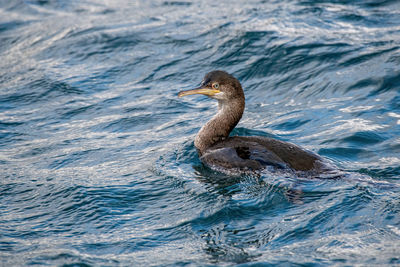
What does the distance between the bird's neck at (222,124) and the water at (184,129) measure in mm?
275

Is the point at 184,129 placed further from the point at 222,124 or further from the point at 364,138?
the point at 364,138

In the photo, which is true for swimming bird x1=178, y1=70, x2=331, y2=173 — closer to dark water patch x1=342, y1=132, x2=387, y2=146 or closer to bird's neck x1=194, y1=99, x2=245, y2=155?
bird's neck x1=194, y1=99, x2=245, y2=155

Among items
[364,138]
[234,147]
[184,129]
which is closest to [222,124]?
[234,147]

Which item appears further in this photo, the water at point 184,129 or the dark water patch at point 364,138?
the dark water patch at point 364,138

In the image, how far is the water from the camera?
527cm

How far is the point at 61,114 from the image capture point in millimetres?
9141

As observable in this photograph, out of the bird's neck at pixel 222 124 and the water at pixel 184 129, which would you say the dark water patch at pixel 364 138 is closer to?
the water at pixel 184 129

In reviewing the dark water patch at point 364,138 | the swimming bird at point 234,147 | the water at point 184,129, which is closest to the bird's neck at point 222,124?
the swimming bird at point 234,147

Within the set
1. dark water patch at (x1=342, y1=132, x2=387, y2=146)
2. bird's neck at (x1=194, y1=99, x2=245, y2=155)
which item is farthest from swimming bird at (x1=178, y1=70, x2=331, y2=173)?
dark water patch at (x1=342, y1=132, x2=387, y2=146)

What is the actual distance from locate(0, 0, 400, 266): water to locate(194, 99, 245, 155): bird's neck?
28 cm

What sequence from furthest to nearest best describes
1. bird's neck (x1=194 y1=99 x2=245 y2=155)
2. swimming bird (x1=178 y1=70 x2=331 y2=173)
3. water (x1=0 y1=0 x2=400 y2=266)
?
bird's neck (x1=194 y1=99 x2=245 y2=155) < swimming bird (x1=178 y1=70 x2=331 y2=173) < water (x1=0 y1=0 x2=400 y2=266)

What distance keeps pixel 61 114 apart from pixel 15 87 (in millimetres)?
1496

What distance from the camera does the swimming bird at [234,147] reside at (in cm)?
636

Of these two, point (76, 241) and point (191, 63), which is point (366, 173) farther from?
point (191, 63)
